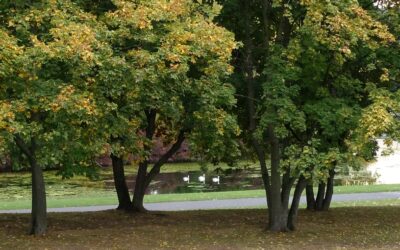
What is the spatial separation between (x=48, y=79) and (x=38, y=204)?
3.20 m

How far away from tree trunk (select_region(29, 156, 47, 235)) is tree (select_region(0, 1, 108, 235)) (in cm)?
78

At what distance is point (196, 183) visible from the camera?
35.0 meters

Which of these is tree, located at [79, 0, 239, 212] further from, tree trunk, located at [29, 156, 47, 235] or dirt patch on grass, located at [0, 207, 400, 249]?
dirt patch on grass, located at [0, 207, 400, 249]

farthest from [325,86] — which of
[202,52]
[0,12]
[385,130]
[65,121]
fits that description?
[0,12]

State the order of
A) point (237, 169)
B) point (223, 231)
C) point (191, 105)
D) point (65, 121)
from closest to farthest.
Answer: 1. point (65, 121)
2. point (191, 105)
3. point (223, 231)
4. point (237, 169)

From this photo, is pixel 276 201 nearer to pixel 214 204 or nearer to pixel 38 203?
pixel 38 203

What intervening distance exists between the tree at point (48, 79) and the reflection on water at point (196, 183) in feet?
64.2

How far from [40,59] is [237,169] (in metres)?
8.47

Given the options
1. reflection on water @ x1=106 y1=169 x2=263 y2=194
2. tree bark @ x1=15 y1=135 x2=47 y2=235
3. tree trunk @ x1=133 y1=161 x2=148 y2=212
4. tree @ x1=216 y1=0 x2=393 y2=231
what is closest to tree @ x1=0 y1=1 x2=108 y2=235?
tree bark @ x1=15 y1=135 x2=47 y2=235

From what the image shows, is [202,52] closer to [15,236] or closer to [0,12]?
[0,12]

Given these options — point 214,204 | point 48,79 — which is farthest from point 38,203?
point 214,204

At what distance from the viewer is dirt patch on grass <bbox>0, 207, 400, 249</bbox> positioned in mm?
11477

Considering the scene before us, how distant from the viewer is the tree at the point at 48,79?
8.84m

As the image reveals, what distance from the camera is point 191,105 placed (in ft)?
38.9
